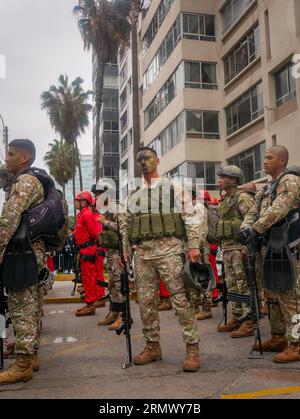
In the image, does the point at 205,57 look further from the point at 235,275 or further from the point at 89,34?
the point at 235,275

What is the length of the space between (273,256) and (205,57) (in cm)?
2290

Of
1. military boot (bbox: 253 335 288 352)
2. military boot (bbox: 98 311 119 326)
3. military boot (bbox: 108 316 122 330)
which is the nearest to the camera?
military boot (bbox: 253 335 288 352)

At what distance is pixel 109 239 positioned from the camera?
7.08 metres

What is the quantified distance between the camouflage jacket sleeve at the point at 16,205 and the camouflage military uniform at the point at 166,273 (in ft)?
3.89

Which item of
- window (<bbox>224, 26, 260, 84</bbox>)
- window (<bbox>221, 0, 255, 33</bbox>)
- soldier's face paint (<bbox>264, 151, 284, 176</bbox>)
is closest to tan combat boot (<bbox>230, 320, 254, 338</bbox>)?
soldier's face paint (<bbox>264, 151, 284, 176</bbox>)

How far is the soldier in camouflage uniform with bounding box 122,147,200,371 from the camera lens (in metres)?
4.47

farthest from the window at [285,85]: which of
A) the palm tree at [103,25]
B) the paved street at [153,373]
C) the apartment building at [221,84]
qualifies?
the paved street at [153,373]

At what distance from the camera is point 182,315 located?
4.45 meters

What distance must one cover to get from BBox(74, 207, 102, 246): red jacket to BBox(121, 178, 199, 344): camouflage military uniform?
3284 millimetres

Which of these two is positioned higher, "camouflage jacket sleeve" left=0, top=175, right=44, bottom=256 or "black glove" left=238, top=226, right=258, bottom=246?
"camouflage jacket sleeve" left=0, top=175, right=44, bottom=256

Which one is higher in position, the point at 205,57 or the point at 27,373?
the point at 205,57

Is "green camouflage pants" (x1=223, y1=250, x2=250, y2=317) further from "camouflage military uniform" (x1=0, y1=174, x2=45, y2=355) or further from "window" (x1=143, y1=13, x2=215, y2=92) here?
"window" (x1=143, y1=13, x2=215, y2=92)

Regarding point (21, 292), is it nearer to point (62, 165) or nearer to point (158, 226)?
point (158, 226)
